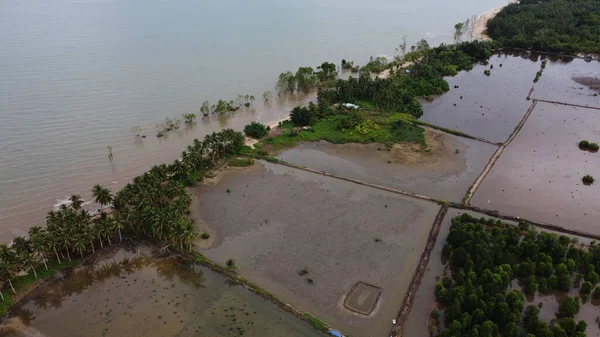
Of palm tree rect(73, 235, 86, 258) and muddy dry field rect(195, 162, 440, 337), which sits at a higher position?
palm tree rect(73, 235, 86, 258)

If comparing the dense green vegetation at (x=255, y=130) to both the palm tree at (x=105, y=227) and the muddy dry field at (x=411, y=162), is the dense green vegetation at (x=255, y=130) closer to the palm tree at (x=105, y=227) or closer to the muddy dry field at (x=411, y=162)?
the muddy dry field at (x=411, y=162)

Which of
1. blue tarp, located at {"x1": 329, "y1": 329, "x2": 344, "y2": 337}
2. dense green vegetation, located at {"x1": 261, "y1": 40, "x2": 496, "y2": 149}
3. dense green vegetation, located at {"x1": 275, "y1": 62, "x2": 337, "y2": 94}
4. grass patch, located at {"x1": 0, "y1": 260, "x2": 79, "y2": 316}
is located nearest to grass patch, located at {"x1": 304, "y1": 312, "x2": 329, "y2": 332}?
blue tarp, located at {"x1": 329, "y1": 329, "x2": 344, "y2": 337}

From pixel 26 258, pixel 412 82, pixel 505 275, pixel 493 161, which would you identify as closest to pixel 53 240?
pixel 26 258

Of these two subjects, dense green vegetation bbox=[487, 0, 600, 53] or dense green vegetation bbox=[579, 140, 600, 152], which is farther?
dense green vegetation bbox=[487, 0, 600, 53]

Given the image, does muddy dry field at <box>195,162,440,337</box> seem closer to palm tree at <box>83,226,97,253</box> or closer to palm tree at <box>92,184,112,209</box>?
palm tree at <box>92,184,112,209</box>

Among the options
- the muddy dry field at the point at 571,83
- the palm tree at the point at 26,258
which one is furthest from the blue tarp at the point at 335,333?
the muddy dry field at the point at 571,83

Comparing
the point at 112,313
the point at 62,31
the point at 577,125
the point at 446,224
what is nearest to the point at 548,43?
the point at 577,125

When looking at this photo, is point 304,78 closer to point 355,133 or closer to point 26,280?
point 355,133
